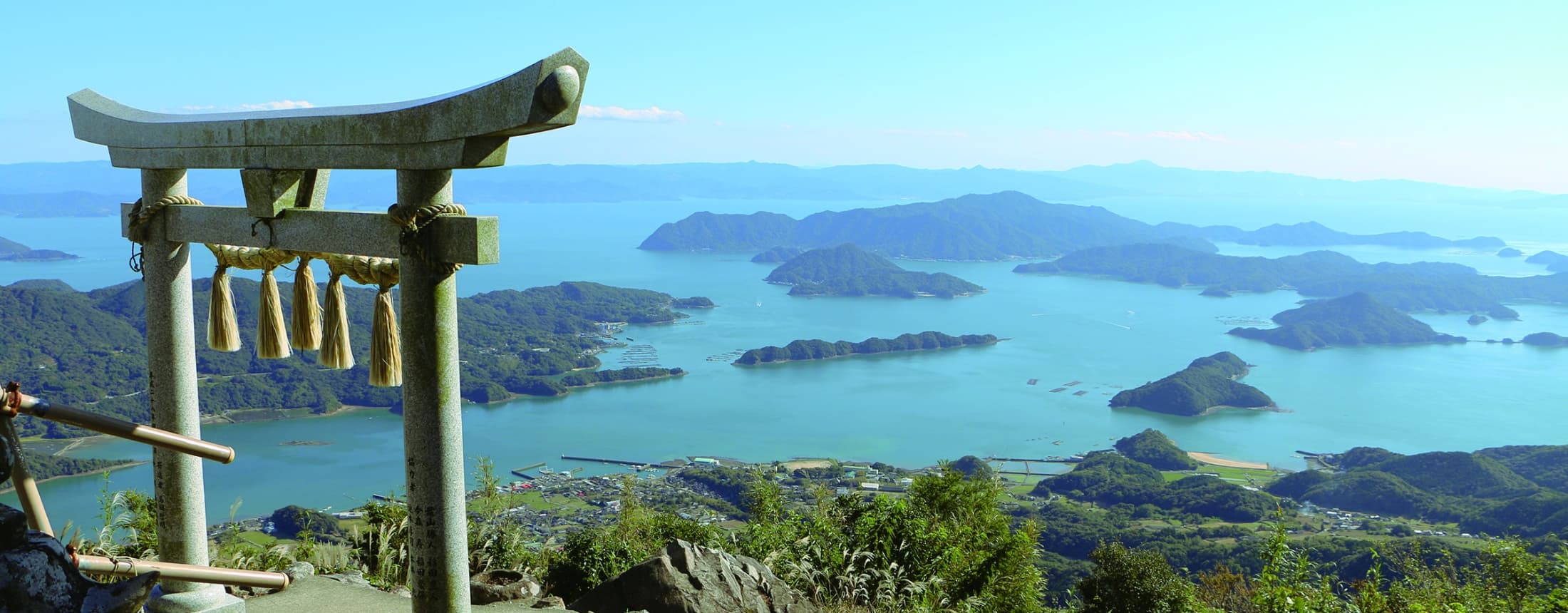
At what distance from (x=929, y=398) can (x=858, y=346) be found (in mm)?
13329

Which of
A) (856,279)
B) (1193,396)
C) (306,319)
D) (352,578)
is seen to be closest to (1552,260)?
(856,279)

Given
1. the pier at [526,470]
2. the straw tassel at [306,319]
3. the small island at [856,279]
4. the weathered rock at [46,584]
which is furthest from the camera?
the small island at [856,279]

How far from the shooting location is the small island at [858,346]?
5912cm

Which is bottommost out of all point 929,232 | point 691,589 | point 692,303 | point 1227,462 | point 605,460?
point 1227,462

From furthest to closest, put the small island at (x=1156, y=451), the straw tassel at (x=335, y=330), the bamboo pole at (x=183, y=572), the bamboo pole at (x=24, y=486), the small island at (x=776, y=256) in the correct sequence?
the small island at (x=776, y=256) → the small island at (x=1156, y=451) → the straw tassel at (x=335, y=330) → the bamboo pole at (x=183, y=572) → the bamboo pole at (x=24, y=486)

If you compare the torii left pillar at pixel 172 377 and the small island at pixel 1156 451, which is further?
the small island at pixel 1156 451

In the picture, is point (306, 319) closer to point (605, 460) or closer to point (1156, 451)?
point (605, 460)

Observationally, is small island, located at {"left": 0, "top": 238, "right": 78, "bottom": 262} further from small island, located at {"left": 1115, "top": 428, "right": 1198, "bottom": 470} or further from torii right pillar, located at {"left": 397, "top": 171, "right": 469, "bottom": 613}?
torii right pillar, located at {"left": 397, "top": 171, "right": 469, "bottom": 613}

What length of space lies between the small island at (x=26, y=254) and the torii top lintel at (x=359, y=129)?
9663cm

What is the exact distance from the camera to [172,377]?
131 inches

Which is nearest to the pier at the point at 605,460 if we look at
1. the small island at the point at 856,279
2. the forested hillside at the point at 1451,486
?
the forested hillside at the point at 1451,486

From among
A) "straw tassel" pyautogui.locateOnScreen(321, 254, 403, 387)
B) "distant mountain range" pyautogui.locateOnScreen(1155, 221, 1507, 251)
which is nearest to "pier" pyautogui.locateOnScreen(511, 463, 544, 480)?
"straw tassel" pyautogui.locateOnScreen(321, 254, 403, 387)

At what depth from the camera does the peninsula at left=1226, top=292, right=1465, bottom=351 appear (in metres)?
68.8

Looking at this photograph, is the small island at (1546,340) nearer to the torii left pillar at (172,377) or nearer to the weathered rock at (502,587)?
the weathered rock at (502,587)
